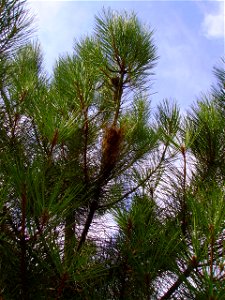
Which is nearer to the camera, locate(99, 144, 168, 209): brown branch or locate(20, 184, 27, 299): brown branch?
locate(20, 184, 27, 299): brown branch

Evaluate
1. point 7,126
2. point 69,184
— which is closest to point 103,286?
point 69,184

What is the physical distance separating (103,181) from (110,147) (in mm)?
212

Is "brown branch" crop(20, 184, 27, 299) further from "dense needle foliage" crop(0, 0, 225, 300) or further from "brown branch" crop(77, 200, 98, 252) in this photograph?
"brown branch" crop(77, 200, 98, 252)

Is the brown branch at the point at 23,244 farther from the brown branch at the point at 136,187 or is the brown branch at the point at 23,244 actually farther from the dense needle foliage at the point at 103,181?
the brown branch at the point at 136,187

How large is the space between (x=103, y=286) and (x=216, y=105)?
91 cm

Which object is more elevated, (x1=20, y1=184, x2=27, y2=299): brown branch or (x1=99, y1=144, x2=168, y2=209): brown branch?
(x1=99, y1=144, x2=168, y2=209): brown branch

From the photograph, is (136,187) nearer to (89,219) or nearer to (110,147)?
(89,219)

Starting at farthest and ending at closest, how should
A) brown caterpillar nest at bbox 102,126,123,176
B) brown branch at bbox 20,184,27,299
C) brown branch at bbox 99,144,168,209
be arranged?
brown branch at bbox 99,144,168,209 → brown caterpillar nest at bbox 102,126,123,176 → brown branch at bbox 20,184,27,299

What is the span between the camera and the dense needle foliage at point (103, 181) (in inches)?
55.9

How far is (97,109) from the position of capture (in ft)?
7.92

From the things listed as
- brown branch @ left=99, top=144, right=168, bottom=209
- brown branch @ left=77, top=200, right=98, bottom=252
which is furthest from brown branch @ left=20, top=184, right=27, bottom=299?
brown branch @ left=99, top=144, right=168, bottom=209

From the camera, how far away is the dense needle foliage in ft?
4.66

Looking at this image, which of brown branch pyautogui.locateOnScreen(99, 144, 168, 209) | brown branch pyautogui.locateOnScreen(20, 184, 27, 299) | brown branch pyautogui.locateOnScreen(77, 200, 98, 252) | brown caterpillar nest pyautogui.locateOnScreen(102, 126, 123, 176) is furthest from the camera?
brown branch pyautogui.locateOnScreen(99, 144, 168, 209)

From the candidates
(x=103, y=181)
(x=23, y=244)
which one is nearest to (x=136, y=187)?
(x=103, y=181)
